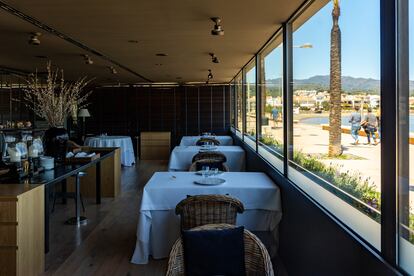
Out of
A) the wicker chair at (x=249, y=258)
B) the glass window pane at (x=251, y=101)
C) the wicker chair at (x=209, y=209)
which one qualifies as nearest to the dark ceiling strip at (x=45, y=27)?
the wicker chair at (x=209, y=209)

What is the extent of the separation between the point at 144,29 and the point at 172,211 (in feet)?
7.22

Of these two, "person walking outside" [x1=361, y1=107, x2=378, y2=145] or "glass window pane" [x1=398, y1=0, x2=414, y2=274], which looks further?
"person walking outside" [x1=361, y1=107, x2=378, y2=145]

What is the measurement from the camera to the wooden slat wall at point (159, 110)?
12.7m

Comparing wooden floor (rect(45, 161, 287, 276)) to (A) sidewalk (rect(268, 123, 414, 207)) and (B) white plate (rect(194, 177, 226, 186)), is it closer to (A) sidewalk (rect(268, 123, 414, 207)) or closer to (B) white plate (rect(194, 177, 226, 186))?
(B) white plate (rect(194, 177, 226, 186))

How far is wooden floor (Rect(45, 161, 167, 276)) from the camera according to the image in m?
3.45

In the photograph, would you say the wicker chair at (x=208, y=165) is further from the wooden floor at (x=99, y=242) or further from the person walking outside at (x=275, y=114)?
the wooden floor at (x=99, y=242)

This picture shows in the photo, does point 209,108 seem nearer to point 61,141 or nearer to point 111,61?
point 111,61

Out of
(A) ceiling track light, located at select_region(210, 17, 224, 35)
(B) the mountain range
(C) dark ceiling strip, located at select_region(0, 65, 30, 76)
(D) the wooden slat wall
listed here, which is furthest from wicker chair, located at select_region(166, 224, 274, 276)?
(D) the wooden slat wall

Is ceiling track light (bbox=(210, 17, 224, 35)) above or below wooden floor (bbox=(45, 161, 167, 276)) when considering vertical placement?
above

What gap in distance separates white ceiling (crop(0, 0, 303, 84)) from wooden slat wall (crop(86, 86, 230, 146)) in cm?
536

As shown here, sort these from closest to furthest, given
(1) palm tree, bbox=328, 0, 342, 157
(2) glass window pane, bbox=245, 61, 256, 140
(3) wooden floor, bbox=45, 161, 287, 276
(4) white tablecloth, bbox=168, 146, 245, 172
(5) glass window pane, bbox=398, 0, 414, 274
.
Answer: (5) glass window pane, bbox=398, 0, 414, 274 < (1) palm tree, bbox=328, 0, 342, 157 < (3) wooden floor, bbox=45, 161, 287, 276 < (4) white tablecloth, bbox=168, 146, 245, 172 < (2) glass window pane, bbox=245, 61, 256, 140

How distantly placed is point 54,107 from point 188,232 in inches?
135

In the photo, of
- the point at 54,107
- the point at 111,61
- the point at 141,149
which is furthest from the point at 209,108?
the point at 54,107

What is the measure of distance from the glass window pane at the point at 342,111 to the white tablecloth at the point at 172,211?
38 cm
